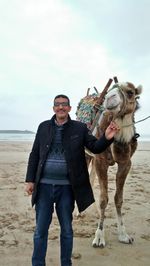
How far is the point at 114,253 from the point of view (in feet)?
15.2

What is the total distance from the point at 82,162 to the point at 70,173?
0.22 m

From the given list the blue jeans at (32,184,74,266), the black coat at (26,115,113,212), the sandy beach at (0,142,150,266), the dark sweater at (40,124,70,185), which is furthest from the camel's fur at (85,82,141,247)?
the blue jeans at (32,184,74,266)

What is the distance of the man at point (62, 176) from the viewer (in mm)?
3676

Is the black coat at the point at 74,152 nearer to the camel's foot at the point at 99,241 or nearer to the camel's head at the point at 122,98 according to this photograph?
the camel's head at the point at 122,98

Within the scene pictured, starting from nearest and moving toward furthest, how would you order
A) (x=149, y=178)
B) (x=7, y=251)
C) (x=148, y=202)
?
(x=7, y=251)
(x=148, y=202)
(x=149, y=178)

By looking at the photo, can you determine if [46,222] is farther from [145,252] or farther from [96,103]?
[96,103]

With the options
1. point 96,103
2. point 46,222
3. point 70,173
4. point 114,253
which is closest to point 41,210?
point 46,222

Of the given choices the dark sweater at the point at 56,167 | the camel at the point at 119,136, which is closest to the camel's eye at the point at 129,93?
the camel at the point at 119,136

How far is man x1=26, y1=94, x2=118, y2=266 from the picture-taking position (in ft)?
12.1

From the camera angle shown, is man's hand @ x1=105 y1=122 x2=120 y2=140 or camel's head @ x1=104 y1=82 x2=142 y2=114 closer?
man's hand @ x1=105 y1=122 x2=120 y2=140

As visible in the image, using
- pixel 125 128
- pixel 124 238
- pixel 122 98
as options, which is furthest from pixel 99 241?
pixel 122 98

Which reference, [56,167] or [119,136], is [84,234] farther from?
[56,167]

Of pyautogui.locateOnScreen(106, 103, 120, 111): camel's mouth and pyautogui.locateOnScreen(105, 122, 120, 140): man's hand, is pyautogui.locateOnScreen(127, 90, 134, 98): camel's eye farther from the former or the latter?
pyautogui.locateOnScreen(105, 122, 120, 140): man's hand

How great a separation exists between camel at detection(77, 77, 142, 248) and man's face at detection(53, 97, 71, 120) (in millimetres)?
880
